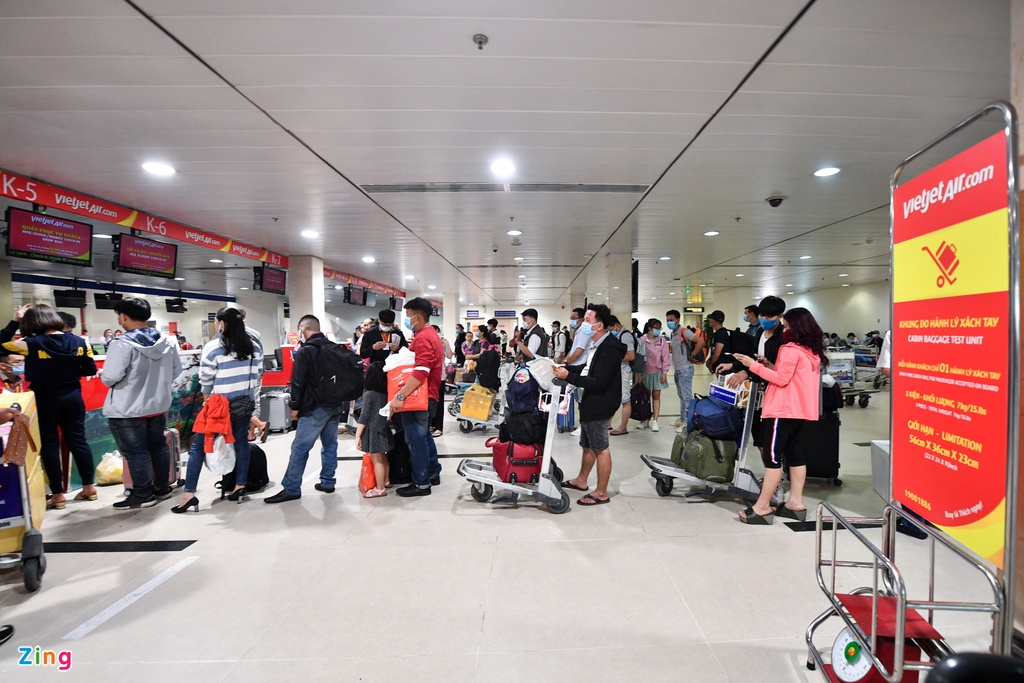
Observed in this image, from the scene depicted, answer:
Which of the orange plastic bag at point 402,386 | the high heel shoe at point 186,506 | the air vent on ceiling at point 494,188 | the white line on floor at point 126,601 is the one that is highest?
the air vent on ceiling at point 494,188

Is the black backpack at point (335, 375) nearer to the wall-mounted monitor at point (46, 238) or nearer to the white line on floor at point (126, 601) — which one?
the white line on floor at point (126, 601)

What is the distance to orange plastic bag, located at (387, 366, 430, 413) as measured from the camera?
4074mm

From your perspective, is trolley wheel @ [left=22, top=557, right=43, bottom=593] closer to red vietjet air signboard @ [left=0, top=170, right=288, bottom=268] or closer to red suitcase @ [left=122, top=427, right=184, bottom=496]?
red suitcase @ [left=122, top=427, right=184, bottom=496]

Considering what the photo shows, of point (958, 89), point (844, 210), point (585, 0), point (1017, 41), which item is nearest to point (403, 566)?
point (585, 0)

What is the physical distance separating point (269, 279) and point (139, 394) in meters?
6.76

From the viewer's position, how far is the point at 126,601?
263 cm

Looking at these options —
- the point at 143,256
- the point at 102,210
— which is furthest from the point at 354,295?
the point at 102,210

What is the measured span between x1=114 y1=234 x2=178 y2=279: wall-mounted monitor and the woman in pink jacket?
26.7 feet

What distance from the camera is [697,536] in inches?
132

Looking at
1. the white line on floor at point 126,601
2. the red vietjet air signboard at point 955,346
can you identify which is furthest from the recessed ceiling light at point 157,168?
the red vietjet air signboard at point 955,346

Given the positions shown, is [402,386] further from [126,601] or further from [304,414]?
[126,601]

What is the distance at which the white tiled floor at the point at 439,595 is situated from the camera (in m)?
2.10

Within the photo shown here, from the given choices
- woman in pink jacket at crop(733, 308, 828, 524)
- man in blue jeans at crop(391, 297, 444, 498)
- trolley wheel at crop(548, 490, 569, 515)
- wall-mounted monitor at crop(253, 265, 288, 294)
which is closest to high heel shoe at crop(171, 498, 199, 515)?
man in blue jeans at crop(391, 297, 444, 498)

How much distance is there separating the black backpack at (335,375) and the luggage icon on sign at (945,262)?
13.2ft
